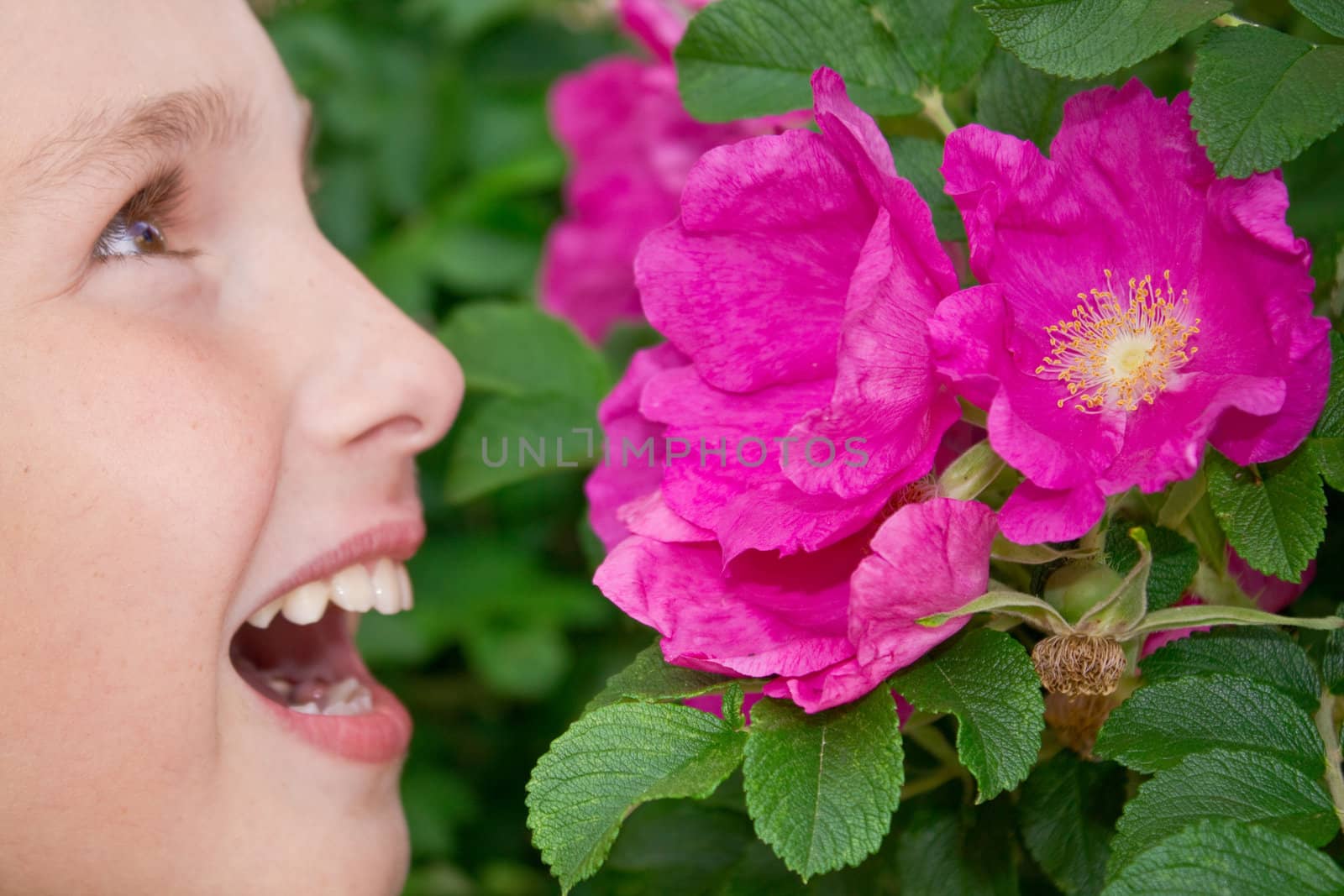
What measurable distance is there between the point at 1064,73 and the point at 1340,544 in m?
0.32

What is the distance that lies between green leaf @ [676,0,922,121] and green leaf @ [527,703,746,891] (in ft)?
1.09

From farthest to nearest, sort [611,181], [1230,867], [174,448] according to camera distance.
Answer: [611,181] < [174,448] < [1230,867]

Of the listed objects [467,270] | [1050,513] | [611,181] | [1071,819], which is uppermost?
A: [1050,513]

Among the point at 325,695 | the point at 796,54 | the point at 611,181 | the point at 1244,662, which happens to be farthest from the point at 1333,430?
the point at 611,181

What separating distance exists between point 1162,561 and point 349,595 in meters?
0.49

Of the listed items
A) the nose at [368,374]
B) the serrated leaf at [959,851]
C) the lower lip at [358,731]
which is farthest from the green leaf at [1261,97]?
the lower lip at [358,731]

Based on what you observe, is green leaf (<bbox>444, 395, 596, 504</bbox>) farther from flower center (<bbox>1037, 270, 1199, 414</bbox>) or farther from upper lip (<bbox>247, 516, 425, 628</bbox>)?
flower center (<bbox>1037, 270, 1199, 414</bbox>)

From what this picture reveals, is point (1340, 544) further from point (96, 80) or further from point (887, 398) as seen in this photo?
point (96, 80)

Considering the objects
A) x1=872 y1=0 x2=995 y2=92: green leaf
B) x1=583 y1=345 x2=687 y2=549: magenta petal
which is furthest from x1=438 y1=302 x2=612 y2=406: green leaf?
x1=872 y1=0 x2=995 y2=92: green leaf

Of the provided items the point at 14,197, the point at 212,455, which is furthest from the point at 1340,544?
the point at 14,197

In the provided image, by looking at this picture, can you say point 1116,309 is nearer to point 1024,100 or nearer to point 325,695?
point 1024,100

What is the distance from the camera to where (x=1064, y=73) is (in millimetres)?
584

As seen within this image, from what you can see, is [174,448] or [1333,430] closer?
[1333,430]

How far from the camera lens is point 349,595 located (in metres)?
0.85
